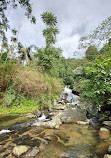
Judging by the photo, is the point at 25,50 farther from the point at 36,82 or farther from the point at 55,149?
the point at 55,149

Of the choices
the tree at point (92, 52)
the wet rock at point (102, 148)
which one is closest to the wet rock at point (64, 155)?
the wet rock at point (102, 148)

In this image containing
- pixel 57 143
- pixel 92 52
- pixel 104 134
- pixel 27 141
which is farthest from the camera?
pixel 92 52

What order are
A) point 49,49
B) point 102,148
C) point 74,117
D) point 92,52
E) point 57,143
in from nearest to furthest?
point 102,148 → point 57,143 → point 74,117 → point 92,52 → point 49,49

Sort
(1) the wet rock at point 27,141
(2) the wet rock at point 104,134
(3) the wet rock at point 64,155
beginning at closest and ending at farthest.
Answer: (3) the wet rock at point 64,155 < (1) the wet rock at point 27,141 < (2) the wet rock at point 104,134

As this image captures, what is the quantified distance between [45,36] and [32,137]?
14.5m

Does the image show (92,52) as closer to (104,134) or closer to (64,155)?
(104,134)

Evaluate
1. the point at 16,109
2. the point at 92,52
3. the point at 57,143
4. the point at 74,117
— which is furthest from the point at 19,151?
the point at 92,52

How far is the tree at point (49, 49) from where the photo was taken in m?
11.9

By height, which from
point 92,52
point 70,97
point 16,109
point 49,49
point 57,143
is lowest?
point 57,143

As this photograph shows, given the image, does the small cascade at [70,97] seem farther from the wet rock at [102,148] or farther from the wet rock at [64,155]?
the wet rock at [64,155]

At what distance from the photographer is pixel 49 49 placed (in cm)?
1235

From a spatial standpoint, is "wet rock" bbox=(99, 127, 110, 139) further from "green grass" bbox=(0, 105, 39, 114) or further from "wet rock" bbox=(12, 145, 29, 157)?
"green grass" bbox=(0, 105, 39, 114)

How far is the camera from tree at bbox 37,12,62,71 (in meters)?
11.9

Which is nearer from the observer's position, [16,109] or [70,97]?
[16,109]
